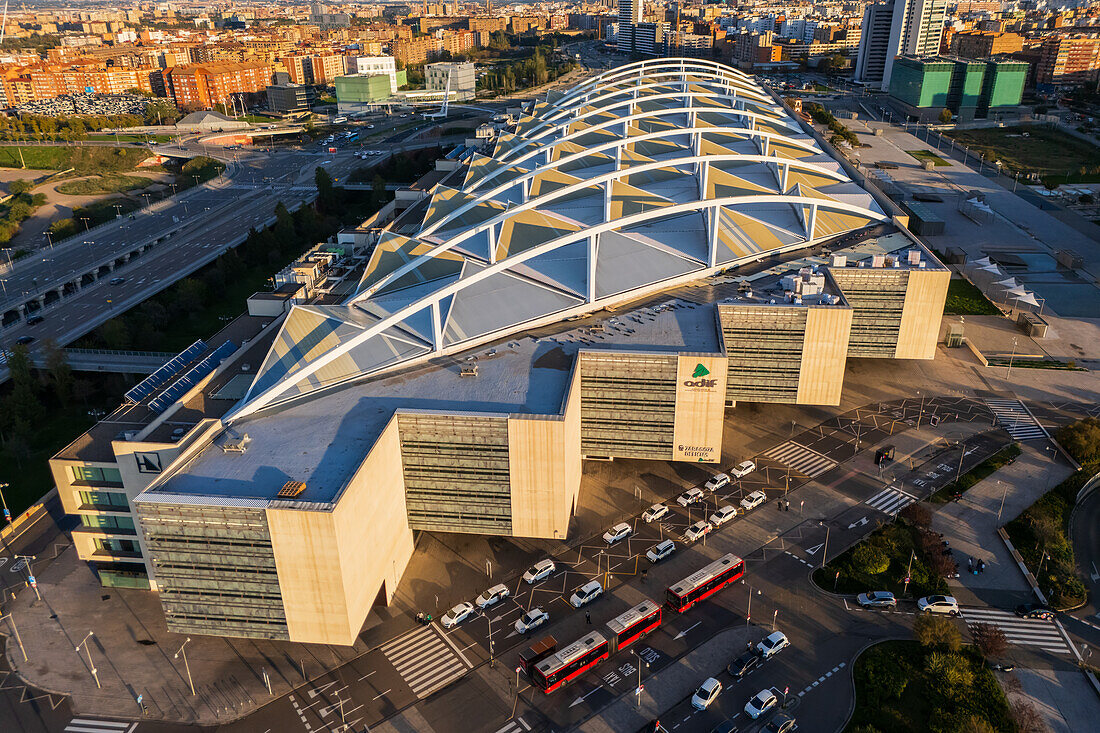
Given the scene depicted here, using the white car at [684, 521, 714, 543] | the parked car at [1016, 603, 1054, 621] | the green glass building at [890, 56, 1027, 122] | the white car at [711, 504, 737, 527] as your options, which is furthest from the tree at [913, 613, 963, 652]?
the green glass building at [890, 56, 1027, 122]

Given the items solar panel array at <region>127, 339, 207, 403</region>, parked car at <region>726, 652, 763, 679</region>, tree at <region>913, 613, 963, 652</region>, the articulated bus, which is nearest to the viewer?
the articulated bus

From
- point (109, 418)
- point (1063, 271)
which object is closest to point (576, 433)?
point (109, 418)

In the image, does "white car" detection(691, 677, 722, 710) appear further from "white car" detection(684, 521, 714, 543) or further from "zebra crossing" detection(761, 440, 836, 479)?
"zebra crossing" detection(761, 440, 836, 479)

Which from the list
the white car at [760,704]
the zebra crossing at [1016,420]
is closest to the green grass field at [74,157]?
the zebra crossing at [1016,420]

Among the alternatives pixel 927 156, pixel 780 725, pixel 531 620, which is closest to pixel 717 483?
pixel 531 620

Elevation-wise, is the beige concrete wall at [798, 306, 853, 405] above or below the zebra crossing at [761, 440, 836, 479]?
above

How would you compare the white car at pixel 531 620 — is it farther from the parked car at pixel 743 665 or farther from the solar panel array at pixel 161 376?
the solar panel array at pixel 161 376
